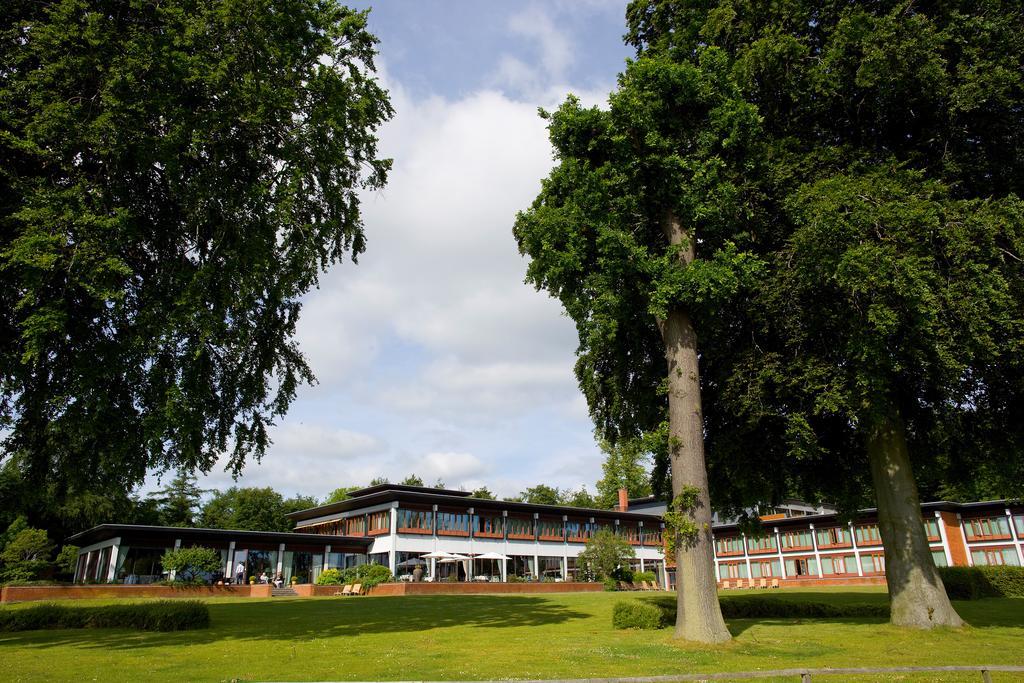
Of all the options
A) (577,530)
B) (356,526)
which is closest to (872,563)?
(577,530)

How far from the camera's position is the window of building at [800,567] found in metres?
60.9

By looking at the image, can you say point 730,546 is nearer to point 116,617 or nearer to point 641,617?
point 641,617

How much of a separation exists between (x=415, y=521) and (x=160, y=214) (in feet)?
130

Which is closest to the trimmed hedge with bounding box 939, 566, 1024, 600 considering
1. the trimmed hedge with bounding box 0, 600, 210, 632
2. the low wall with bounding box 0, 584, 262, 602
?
the trimmed hedge with bounding box 0, 600, 210, 632

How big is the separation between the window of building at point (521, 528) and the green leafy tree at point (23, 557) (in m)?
34.4

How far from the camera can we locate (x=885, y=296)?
53.0 ft

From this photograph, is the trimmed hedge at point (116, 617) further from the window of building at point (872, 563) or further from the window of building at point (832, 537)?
the window of building at point (832, 537)

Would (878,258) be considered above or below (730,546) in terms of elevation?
above

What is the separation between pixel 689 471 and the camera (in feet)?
57.2

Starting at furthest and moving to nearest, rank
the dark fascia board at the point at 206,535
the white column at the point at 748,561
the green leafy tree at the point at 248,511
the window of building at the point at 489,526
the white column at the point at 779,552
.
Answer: the green leafy tree at the point at 248,511
the white column at the point at 748,561
the white column at the point at 779,552
the window of building at the point at 489,526
the dark fascia board at the point at 206,535

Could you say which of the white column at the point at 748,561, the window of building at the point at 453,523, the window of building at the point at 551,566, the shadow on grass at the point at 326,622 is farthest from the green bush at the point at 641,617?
the white column at the point at 748,561

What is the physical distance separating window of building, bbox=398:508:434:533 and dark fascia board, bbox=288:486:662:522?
838mm

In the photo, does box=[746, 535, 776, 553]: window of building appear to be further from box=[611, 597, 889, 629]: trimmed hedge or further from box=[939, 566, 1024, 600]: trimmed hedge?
box=[611, 597, 889, 629]: trimmed hedge

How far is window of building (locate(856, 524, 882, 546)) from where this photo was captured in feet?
188
